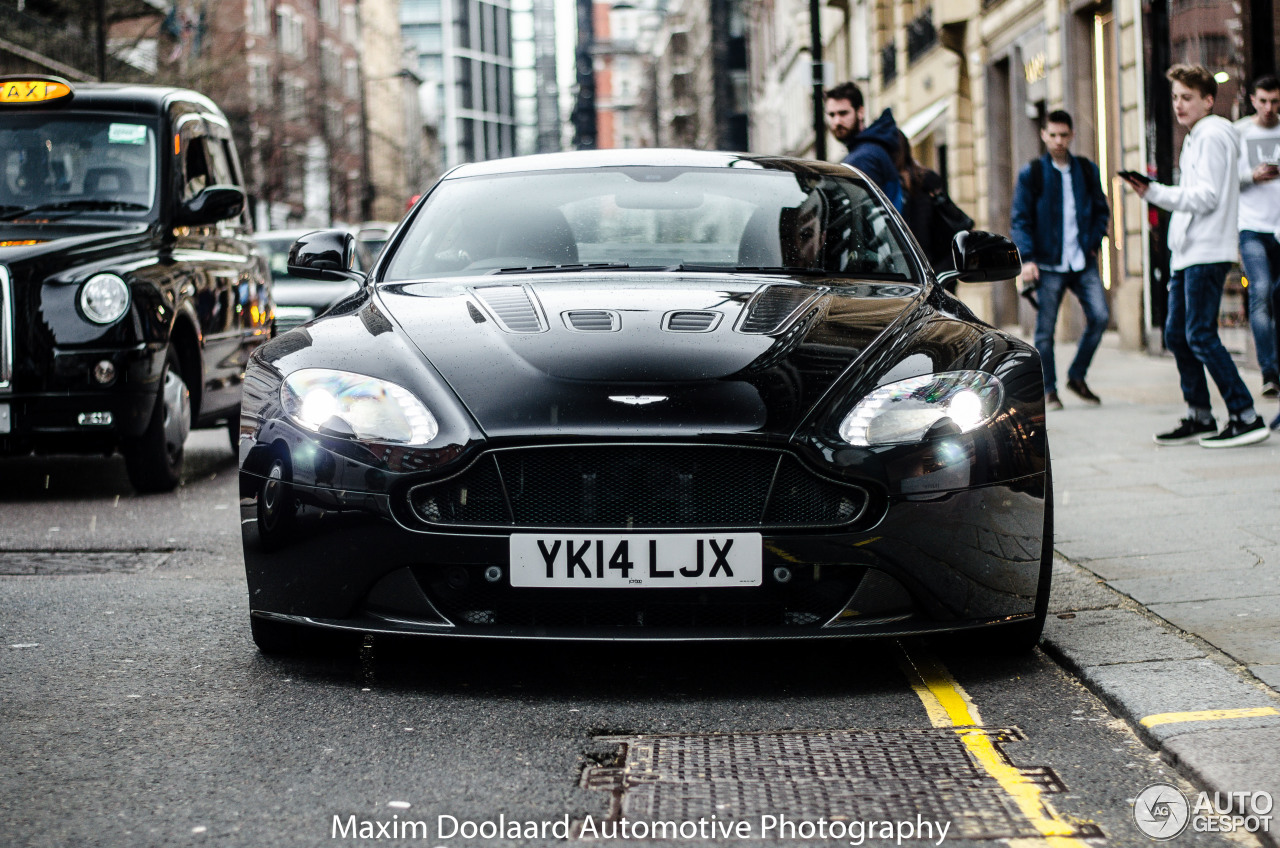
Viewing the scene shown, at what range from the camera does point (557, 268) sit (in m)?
4.95

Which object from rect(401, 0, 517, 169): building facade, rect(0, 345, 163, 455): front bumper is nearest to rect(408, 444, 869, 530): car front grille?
rect(0, 345, 163, 455): front bumper

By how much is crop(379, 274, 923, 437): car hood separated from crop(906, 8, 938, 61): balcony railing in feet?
75.1

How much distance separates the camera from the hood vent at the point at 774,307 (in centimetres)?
421

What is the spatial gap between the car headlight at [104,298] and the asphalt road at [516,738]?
273 centimetres

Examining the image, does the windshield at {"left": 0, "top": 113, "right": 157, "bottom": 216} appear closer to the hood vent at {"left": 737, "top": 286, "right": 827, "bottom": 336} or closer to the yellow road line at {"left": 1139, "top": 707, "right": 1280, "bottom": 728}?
the hood vent at {"left": 737, "top": 286, "right": 827, "bottom": 336}

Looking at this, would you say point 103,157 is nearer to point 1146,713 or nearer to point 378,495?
point 378,495

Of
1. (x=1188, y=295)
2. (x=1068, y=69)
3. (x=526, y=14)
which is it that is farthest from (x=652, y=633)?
(x=526, y=14)

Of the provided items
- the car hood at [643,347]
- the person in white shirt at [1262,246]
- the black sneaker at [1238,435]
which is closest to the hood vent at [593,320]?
the car hood at [643,347]

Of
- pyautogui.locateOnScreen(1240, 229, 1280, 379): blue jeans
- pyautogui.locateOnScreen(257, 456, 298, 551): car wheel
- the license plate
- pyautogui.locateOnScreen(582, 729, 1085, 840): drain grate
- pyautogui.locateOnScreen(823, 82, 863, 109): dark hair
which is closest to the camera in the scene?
pyautogui.locateOnScreen(582, 729, 1085, 840): drain grate

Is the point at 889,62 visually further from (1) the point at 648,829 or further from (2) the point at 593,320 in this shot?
(1) the point at 648,829

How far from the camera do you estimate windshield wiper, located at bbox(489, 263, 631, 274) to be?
16.2ft

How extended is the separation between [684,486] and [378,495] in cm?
70

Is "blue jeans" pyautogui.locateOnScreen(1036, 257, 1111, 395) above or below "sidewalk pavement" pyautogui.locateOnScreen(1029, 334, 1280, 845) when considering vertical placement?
above

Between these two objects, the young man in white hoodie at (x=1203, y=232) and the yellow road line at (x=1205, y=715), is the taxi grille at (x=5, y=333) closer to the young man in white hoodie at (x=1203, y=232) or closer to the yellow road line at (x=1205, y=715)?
the young man in white hoodie at (x=1203, y=232)
